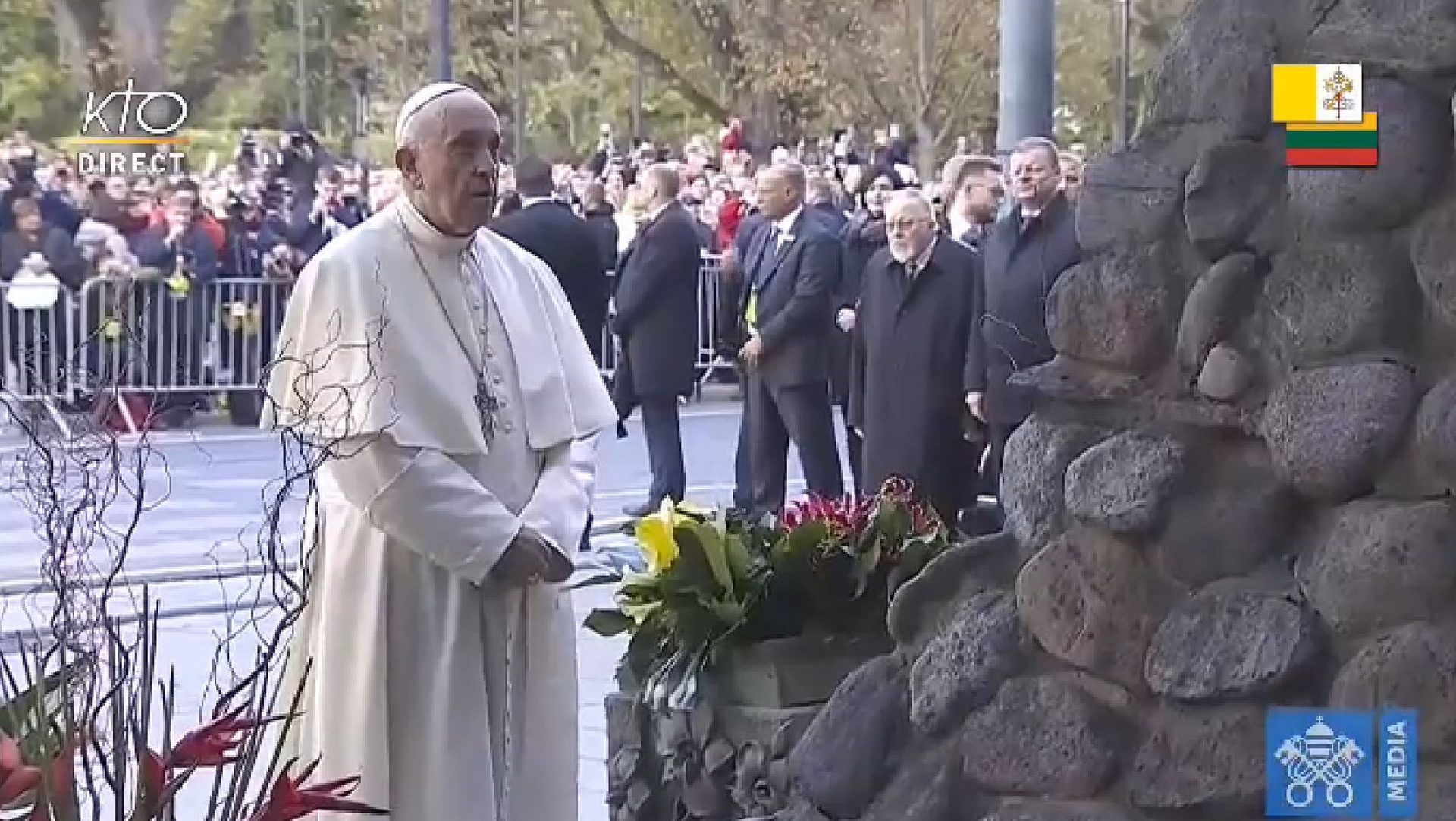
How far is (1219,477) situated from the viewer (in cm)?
385

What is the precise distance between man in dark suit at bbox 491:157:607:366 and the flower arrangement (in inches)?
260

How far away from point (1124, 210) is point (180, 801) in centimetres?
182

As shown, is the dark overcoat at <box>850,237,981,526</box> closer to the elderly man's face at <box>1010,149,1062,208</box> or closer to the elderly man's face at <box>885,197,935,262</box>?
the elderly man's face at <box>885,197,935,262</box>

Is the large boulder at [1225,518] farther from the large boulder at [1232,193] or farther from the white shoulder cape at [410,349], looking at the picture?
the white shoulder cape at [410,349]

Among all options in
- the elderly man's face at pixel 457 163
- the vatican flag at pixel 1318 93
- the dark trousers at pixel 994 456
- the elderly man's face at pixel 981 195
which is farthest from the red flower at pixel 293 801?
the elderly man's face at pixel 981 195

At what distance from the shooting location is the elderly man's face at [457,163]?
4797 mm

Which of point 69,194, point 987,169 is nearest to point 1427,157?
point 987,169

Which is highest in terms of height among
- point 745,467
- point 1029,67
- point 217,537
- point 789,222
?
point 1029,67

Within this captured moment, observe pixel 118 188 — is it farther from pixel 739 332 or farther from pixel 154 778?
pixel 154 778

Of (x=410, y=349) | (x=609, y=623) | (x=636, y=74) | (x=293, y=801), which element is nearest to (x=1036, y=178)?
(x=609, y=623)

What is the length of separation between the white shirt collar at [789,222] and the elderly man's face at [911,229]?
99.2 inches

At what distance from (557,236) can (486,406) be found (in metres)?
7.35

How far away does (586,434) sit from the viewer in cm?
506

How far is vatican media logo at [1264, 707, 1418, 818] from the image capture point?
3607mm
